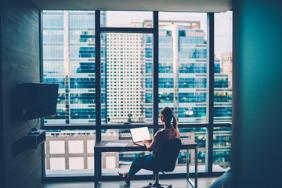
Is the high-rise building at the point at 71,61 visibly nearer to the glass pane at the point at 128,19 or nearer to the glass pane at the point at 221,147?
the glass pane at the point at 128,19

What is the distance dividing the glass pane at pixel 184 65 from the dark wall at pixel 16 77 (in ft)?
7.02

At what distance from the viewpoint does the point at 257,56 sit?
130 cm

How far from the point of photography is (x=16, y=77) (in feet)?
10.5

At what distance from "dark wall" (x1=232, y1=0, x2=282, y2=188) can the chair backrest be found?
2.05 metres

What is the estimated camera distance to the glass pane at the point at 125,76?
4.57m

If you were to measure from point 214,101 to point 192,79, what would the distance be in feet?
1.86

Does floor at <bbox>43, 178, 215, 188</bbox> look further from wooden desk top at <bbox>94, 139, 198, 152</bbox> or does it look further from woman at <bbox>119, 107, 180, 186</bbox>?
wooden desk top at <bbox>94, 139, 198, 152</bbox>

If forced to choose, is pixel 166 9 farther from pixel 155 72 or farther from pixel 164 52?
pixel 155 72

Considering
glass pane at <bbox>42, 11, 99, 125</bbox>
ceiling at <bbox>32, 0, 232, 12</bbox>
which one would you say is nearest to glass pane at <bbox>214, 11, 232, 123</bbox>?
ceiling at <bbox>32, 0, 232, 12</bbox>

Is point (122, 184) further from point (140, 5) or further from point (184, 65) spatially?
point (140, 5)

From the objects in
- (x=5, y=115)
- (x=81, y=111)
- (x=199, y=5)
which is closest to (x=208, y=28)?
(x=199, y=5)

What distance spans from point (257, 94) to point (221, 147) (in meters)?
3.73

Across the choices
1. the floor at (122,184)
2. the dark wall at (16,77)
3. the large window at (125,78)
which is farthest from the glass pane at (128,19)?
the floor at (122,184)

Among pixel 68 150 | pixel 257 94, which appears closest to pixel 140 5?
pixel 68 150
